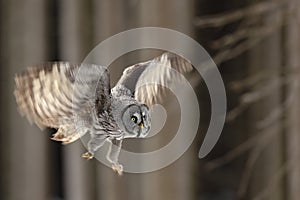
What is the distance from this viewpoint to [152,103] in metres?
0.21

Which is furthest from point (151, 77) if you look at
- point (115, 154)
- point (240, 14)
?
point (240, 14)

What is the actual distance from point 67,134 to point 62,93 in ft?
0.10

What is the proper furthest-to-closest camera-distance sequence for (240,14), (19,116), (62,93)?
(19,116), (240,14), (62,93)

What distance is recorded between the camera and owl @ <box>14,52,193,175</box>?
0.55 ft

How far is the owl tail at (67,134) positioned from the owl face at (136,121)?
3cm

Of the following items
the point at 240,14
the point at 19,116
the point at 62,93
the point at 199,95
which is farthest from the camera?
the point at 199,95

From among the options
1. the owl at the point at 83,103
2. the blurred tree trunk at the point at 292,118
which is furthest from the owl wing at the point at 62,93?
the blurred tree trunk at the point at 292,118

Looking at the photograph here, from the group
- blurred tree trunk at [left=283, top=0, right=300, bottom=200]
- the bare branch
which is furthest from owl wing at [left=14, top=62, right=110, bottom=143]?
blurred tree trunk at [left=283, top=0, right=300, bottom=200]

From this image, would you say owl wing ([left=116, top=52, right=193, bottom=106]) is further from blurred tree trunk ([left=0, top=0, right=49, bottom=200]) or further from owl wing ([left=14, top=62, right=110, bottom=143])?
blurred tree trunk ([left=0, top=0, right=49, bottom=200])

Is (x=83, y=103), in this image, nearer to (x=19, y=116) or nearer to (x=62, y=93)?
(x=62, y=93)

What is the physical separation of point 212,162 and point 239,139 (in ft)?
0.24

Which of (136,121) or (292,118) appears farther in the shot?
(292,118)

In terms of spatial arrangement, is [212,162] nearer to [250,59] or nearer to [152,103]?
[250,59]

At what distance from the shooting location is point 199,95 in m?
1.00
